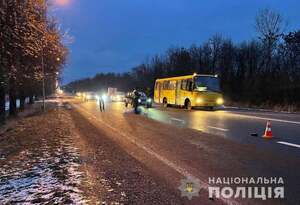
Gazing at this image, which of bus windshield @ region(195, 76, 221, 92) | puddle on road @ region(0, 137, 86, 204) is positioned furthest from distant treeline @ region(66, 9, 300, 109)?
puddle on road @ region(0, 137, 86, 204)

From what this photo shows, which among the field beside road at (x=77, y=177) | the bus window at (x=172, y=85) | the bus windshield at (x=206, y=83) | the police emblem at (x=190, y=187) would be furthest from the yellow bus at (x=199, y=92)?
the police emblem at (x=190, y=187)

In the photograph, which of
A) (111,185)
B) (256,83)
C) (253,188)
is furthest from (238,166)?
(256,83)

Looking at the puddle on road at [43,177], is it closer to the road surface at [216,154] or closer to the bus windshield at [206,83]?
the road surface at [216,154]

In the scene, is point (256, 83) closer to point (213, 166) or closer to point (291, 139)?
point (291, 139)

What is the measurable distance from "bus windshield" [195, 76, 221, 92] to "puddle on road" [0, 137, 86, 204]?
23.2m

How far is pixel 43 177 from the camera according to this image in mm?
8477

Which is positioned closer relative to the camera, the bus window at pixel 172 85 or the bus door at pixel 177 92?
the bus door at pixel 177 92

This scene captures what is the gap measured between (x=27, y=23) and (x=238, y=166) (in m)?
10.7

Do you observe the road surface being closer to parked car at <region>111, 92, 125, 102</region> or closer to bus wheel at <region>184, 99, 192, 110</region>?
bus wheel at <region>184, 99, 192, 110</region>

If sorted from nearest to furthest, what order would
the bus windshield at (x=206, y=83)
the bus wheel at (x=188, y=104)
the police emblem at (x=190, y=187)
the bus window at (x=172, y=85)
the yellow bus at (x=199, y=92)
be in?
the police emblem at (x=190, y=187)
the yellow bus at (x=199, y=92)
the bus windshield at (x=206, y=83)
the bus wheel at (x=188, y=104)
the bus window at (x=172, y=85)

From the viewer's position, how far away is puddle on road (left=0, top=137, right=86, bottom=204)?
22.5 ft

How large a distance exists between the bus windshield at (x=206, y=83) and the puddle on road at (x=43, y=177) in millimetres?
23166

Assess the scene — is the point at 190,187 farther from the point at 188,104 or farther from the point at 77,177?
the point at 188,104

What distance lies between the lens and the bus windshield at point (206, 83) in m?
34.8
